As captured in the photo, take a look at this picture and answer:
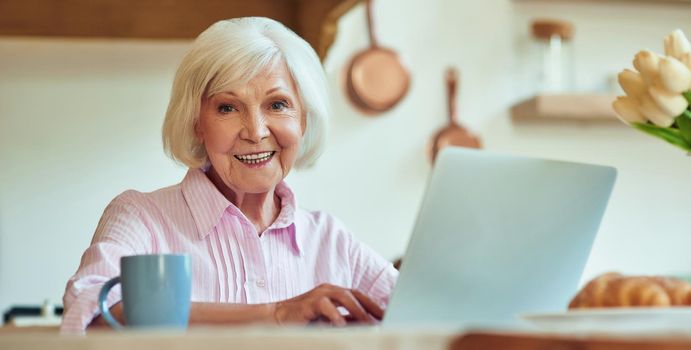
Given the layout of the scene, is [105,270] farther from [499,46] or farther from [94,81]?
[499,46]

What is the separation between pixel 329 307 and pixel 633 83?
0.47 metres

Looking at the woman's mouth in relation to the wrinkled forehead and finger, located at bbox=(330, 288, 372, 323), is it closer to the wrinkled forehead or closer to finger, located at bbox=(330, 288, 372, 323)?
the wrinkled forehead

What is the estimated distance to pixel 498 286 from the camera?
4.08 ft

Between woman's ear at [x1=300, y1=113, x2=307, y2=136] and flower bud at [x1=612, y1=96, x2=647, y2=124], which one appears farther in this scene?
woman's ear at [x1=300, y1=113, x2=307, y2=136]

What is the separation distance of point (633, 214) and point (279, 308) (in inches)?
112

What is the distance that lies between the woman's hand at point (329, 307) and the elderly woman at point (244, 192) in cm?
37

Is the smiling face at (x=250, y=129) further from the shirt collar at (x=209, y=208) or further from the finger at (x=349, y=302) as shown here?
the finger at (x=349, y=302)

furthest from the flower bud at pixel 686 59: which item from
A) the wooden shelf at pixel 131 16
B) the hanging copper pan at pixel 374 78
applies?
the hanging copper pan at pixel 374 78

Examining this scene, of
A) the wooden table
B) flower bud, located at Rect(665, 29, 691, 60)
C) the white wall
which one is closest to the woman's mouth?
flower bud, located at Rect(665, 29, 691, 60)

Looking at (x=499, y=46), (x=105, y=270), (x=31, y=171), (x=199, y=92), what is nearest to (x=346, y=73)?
(x=499, y=46)

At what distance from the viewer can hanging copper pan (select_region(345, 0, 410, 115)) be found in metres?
3.67

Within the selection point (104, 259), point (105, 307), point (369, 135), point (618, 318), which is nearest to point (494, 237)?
point (618, 318)

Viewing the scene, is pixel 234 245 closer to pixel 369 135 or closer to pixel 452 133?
pixel 369 135

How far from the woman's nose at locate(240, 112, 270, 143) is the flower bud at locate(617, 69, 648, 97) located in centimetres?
66
